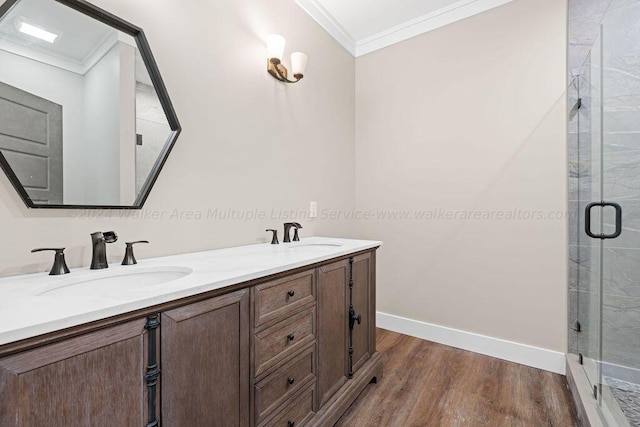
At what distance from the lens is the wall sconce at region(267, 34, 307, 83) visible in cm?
182

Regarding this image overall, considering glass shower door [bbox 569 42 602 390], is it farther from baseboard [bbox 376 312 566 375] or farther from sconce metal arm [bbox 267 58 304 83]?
sconce metal arm [bbox 267 58 304 83]

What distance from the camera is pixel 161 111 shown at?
52.7 inches

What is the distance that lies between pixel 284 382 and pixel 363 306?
2.48 feet

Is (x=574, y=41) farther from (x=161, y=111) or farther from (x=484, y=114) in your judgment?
(x=161, y=111)

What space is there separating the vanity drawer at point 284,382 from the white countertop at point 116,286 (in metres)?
0.41

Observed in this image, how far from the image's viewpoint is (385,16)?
2.44 meters

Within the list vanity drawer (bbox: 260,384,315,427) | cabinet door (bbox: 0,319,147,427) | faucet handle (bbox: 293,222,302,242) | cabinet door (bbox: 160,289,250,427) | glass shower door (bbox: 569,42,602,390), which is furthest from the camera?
faucet handle (bbox: 293,222,302,242)

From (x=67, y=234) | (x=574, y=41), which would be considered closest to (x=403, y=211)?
(x=574, y=41)

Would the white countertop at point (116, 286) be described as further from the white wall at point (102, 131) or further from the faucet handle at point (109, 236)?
the white wall at point (102, 131)

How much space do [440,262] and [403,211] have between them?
1.73ft

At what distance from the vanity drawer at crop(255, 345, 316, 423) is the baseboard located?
147 cm

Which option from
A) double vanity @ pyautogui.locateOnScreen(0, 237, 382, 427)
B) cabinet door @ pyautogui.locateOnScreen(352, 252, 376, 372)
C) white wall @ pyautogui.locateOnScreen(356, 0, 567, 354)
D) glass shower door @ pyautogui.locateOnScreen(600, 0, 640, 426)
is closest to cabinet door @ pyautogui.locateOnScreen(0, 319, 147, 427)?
double vanity @ pyautogui.locateOnScreen(0, 237, 382, 427)

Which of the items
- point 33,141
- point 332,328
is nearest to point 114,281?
point 33,141

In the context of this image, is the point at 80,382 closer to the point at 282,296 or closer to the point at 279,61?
the point at 282,296
